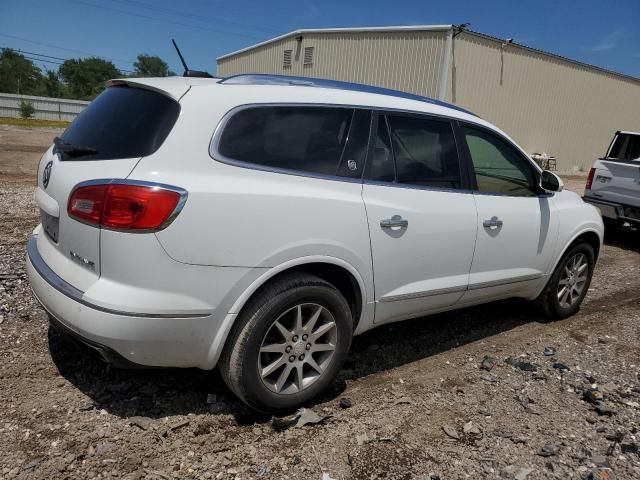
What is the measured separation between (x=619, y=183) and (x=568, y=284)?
174 inches

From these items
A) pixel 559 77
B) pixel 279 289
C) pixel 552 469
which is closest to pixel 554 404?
pixel 552 469

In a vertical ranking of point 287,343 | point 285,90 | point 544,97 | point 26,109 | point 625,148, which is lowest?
point 26,109

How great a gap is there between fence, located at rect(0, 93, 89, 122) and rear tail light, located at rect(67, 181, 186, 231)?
159 feet

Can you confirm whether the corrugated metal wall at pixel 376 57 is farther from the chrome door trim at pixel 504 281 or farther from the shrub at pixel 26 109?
the shrub at pixel 26 109

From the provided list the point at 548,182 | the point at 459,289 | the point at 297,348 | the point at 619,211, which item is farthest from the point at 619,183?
the point at 297,348

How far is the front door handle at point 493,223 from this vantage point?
11.7 ft

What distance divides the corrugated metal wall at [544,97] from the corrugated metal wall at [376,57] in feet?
2.96

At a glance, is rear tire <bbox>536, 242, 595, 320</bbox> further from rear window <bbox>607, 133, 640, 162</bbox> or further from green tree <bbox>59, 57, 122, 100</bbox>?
green tree <bbox>59, 57, 122, 100</bbox>

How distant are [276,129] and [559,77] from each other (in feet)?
78.7

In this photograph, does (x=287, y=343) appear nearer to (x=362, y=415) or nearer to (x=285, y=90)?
(x=362, y=415)

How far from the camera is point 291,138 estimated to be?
2.75m

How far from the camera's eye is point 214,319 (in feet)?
8.07

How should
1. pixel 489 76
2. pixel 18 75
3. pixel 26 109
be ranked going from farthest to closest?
1. pixel 18 75
2. pixel 26 109
3. pixel 489 76

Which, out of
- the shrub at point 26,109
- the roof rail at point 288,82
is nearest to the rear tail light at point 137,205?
the roof rail at point 288,82
